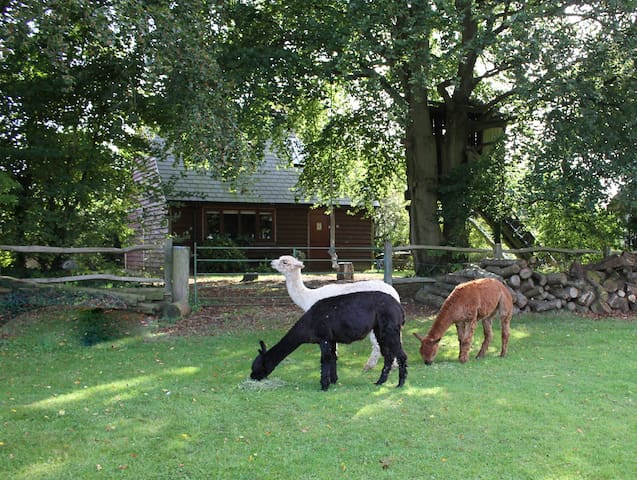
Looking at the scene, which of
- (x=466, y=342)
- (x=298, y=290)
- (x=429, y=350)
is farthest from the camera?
(x=466, y=342)

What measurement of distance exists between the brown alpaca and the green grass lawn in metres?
0.25

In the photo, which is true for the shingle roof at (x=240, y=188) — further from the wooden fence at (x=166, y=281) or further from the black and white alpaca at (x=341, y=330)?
the black and white alpaca at (x=341, y=330)

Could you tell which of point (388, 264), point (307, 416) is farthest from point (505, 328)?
point (388, 264)

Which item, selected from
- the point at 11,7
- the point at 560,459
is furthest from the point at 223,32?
the point at 560,459

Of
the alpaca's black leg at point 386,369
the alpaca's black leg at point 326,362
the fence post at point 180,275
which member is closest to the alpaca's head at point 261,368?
the alpaca's black leg at point 326,362

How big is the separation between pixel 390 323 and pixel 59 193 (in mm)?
8023

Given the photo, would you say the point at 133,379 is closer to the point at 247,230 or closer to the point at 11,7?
the point at 11,7

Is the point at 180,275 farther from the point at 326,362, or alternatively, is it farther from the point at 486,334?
the point at 486,334

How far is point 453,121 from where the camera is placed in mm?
16578

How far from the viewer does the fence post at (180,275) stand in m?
11.5

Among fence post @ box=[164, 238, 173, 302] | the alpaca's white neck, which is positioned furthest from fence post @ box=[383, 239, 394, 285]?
the alpaca's white neck

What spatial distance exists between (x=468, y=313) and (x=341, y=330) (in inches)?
87.6

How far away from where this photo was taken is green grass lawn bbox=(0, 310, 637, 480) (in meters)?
4.34

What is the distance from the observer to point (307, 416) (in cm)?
546
